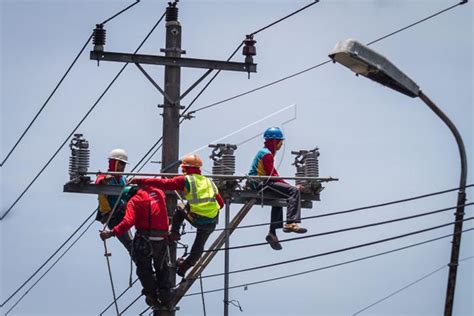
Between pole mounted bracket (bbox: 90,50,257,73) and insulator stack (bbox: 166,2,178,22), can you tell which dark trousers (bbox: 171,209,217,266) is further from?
insulator stack (bbox: 166,2,178,22)

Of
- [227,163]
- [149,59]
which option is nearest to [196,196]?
[227,163]

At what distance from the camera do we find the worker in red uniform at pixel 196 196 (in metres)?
22.4

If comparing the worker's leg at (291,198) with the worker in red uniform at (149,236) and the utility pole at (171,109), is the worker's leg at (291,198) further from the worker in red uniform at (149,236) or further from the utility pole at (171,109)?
the worker in red uniform at (149,236)

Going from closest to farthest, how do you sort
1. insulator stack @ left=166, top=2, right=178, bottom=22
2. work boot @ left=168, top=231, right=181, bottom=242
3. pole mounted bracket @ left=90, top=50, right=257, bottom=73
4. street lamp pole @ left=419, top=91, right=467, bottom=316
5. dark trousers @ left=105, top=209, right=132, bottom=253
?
street lamp pole @ left=419, top=91, right=467, bottom=316, work boot @ left=168, top=231, right=181, bottom=242, dark trousers @ left=105, top=209, right=132, bottom=253, pole mounted bracket @ left=90, top=50, right=257, bottom=73, insulator stack @ left=166, top=2, right=178, bottom=22

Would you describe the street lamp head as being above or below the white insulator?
above

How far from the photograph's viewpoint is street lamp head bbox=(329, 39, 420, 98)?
18.0m

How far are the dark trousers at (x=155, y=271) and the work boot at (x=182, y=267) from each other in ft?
0.82

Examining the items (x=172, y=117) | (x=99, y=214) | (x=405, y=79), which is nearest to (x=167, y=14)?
(x=172, y=117)

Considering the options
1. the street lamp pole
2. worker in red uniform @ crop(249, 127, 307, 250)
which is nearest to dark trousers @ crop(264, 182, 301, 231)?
worker in red uniform @ crop(249, 127, 307, 250)

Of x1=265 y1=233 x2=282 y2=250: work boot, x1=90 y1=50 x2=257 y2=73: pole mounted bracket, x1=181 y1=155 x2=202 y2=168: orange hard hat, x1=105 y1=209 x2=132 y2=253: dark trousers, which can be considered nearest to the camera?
x1=181 y1=155 x2=202 y2=168: orange hard hat

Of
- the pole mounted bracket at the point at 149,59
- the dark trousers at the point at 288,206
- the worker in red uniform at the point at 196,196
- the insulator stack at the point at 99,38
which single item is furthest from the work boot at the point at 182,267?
the insulator stack at the point at 99,38

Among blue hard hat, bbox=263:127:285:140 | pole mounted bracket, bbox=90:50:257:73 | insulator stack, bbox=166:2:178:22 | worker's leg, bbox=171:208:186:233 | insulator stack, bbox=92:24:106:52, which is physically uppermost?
insulator stack, bbox=166:2:178:22

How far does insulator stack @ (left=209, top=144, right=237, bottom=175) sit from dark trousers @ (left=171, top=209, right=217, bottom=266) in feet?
3.58

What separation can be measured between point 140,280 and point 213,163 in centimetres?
209
